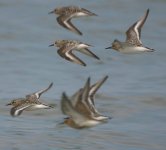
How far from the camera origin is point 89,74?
19.1m

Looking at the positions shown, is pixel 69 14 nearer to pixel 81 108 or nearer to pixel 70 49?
pixel 70 49

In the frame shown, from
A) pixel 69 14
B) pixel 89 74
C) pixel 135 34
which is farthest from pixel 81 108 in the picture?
pixel 89 74

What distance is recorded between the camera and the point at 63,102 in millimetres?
9469

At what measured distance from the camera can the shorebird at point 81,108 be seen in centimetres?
957

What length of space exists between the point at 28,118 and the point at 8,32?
7376 mm

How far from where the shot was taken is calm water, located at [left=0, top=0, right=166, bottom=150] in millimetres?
A: 14531

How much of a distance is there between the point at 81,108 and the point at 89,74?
924cm

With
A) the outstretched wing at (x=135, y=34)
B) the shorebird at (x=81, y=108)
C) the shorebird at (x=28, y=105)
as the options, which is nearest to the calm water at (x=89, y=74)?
the shorebird at (x=28, y=105)

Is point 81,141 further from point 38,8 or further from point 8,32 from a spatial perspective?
point 38,8

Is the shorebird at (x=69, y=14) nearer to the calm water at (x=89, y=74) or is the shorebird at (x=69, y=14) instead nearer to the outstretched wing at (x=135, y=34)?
the outstretched wing at (x=135, y=34)

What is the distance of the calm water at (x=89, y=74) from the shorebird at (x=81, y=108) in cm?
341

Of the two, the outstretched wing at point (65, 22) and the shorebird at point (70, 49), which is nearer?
the shorebird at point (70, 49)

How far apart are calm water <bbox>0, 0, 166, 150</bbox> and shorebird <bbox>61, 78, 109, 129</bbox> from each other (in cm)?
341

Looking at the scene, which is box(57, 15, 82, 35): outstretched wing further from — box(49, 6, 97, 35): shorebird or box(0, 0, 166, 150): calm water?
box(0, 0, 166, 150): calm water
